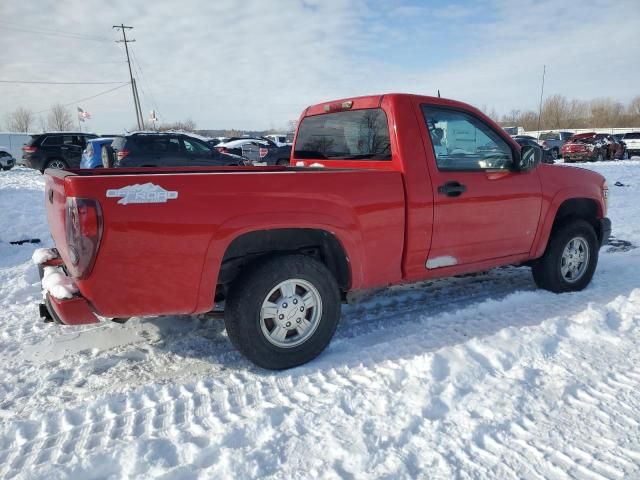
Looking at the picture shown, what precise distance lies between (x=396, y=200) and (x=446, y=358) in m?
1.16

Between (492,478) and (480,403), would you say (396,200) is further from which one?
(492,478)

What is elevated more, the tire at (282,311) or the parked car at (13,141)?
the parked car at (13,141)

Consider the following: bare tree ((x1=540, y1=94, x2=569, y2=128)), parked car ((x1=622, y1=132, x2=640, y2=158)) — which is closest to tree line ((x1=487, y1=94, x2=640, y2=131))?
bare tree ((x1=540, y1=94, x2=569, y2=128))

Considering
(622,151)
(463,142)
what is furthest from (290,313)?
(622,151)

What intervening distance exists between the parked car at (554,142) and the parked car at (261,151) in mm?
18715

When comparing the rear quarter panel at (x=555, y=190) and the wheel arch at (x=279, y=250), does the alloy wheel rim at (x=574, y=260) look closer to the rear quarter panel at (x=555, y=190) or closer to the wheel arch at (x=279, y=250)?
the rear quarter panel at (x=555, y=190)

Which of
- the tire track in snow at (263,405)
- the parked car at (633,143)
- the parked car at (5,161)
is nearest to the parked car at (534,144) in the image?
the tire track in snow at (263,405)

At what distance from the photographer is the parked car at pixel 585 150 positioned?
25406 mm

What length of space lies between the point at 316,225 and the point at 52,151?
18972 mm

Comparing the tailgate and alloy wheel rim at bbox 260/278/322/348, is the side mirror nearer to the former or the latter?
alloy wheel rim at bbox 260/278/322/348

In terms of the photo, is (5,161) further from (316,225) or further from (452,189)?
(452,189)

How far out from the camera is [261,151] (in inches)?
678

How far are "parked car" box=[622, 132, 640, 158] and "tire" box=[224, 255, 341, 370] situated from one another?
31.8 meters

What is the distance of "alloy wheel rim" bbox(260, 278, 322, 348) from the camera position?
10.5 feet
